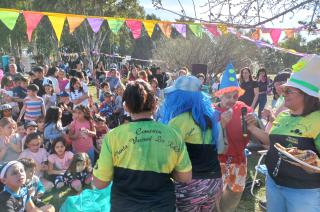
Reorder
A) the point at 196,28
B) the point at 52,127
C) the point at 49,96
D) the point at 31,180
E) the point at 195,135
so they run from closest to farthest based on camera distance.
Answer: the point at 195,135 → the point at 31,180 → the point at 52,127 → the point at 49,96 → the point at 196,28

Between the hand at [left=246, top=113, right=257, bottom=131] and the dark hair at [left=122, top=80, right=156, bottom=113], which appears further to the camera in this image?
the hand at [left=246, top=113, right=257, bottom=131]

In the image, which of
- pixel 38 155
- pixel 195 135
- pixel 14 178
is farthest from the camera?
pixel 38 155

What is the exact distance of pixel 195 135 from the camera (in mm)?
2746

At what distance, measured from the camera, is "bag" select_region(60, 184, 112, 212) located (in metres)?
4.21

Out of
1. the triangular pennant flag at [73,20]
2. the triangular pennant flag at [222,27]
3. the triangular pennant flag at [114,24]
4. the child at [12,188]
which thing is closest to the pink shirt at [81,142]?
the child at [12,188]

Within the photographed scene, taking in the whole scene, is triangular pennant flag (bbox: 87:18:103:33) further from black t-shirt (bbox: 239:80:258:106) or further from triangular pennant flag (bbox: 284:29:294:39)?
triangular pennant flag (bbox: 284:29:294:39)

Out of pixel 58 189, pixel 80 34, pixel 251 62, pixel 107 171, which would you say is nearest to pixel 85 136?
pixel 58 189

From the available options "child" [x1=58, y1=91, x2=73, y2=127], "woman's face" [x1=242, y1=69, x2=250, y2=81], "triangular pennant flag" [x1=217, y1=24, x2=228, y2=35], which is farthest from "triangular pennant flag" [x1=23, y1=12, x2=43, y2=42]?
"woman's face" [x1=242, y1=69, x2=250, y2=81]

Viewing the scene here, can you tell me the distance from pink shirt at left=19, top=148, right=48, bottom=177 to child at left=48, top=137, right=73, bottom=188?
0.31 ft

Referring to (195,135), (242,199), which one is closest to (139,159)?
(195,135)

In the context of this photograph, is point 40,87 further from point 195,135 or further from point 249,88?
point 195,135

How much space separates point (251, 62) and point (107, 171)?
2342cm

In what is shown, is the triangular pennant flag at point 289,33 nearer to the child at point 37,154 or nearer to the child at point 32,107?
the child at point 32,107

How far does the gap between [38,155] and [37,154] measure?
0.02 metres
